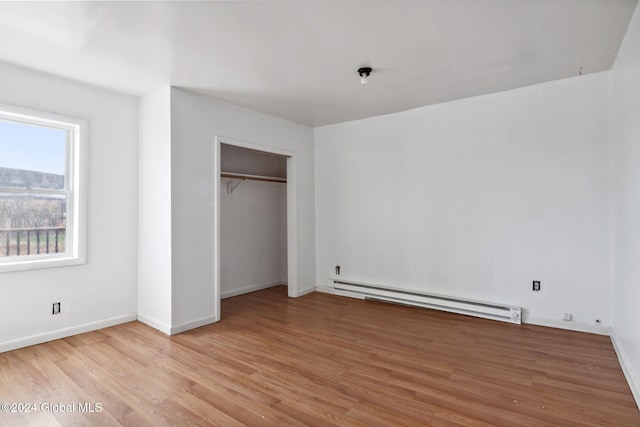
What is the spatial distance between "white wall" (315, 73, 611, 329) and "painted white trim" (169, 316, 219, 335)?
198cm

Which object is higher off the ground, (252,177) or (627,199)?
(252,177)

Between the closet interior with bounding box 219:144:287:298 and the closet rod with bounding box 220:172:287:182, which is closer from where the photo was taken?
the closet rod with bounding box 220:172:287:182

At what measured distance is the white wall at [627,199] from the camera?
7.36 ft

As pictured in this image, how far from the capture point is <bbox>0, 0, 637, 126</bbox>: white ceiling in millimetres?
2168

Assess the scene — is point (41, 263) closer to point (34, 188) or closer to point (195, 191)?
point (34, 188)

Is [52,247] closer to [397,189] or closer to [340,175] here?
[340,175]

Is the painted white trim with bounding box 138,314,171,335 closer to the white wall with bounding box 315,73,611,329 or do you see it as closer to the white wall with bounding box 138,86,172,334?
the white wall with bounding box 138,86,172,334

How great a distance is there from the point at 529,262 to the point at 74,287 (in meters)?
4.81

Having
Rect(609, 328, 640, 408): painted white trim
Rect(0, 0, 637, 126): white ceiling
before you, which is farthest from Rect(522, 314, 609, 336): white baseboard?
Rect(0, 0, 637, 126): white ceiling

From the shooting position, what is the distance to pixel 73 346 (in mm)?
3096

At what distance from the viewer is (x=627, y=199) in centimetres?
255

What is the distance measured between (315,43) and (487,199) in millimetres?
2605

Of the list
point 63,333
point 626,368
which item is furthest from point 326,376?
point 63,333

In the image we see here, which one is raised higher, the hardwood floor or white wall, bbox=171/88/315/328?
white wall, bbox=171/88/315/328
